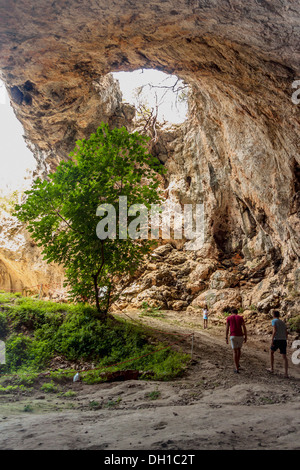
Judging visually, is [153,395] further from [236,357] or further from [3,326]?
[3,326]

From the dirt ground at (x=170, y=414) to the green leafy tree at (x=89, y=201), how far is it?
401 cm

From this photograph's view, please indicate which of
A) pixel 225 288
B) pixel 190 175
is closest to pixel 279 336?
pixel 225 288

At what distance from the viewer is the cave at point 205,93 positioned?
241 inches

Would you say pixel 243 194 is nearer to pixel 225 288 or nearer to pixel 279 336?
pixel 225 288

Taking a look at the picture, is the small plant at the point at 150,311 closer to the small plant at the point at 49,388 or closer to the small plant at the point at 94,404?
the small plant at the point at 49,388

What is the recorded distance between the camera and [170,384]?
5.89 metres

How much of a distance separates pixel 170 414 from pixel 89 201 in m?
6.15

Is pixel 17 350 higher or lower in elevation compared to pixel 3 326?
lower

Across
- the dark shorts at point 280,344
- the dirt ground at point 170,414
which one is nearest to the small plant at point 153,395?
the dirt ground at point 170,414

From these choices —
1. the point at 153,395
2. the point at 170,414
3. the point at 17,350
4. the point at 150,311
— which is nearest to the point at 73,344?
the point at 17,350

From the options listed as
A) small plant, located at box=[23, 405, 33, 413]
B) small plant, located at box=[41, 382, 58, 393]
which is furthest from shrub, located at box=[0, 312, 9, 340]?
small plant, located at box=[23, 405, 33, 413]

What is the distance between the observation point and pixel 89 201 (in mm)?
8672

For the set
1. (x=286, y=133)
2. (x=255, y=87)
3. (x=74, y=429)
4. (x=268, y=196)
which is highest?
(x=255, y=87)

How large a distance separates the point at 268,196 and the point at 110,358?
31.2ft
